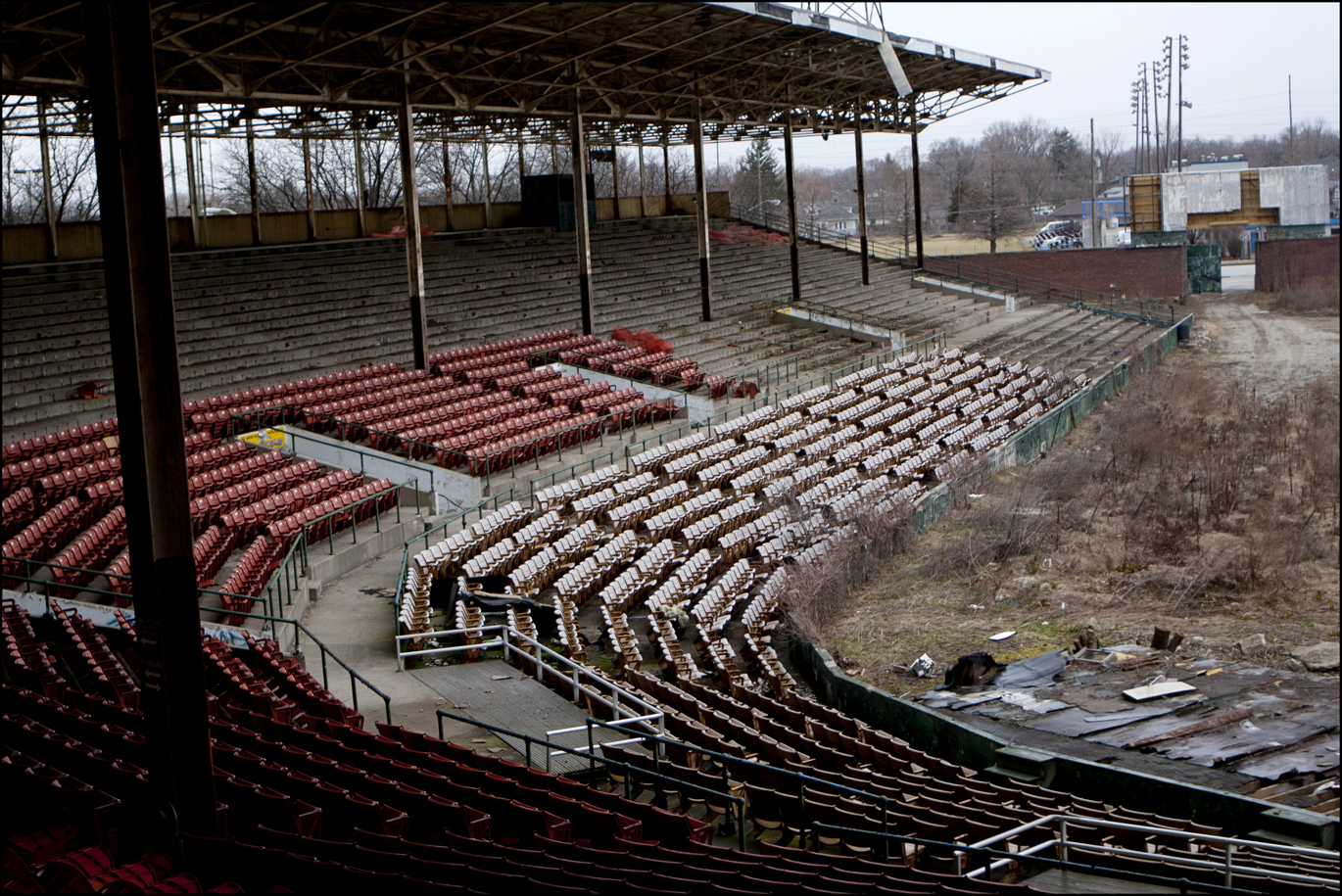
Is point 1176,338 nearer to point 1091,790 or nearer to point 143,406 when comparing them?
point 1091,790

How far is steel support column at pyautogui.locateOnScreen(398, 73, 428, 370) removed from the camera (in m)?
25.1

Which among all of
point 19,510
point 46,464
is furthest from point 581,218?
point 19,510

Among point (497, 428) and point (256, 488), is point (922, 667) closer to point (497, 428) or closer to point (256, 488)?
point (256, 488)

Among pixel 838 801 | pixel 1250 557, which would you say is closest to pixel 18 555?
pixel 838 801

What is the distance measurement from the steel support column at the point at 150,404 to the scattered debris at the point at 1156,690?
983 centimetres

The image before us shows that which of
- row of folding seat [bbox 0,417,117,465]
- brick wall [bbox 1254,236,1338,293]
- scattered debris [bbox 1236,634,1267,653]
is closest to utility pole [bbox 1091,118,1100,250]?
brick wall [bbox 1254,236,1338,293]

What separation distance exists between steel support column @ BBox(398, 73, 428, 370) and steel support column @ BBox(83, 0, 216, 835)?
17281mm

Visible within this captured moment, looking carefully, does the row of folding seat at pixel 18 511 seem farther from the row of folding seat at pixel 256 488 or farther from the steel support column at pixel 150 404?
the steel support column at pixel 150 404

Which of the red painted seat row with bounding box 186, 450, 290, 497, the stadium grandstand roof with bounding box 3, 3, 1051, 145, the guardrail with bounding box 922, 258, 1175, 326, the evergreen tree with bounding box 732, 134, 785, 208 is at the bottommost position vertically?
the red painted seat row with bounding box 186, 450, 290, 497

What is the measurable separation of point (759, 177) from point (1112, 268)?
36.7m

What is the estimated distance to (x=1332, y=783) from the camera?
1093cm

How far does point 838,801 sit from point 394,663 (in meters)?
6.03

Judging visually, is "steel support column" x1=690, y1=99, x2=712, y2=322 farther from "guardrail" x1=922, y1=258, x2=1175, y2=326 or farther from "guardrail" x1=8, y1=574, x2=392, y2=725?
"guardrail" x1=8, y1=574, x2=392, y2=725

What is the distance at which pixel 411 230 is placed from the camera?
25.2 meters
